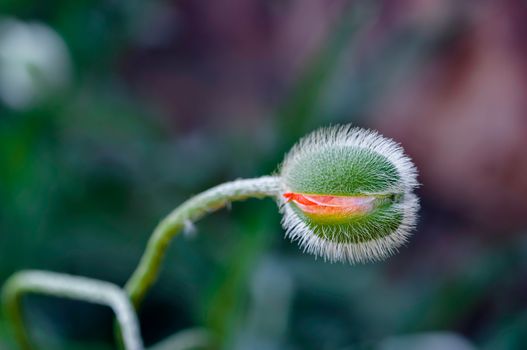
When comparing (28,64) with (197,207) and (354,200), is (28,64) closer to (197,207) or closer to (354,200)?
(197,207)

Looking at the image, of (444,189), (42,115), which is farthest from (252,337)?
(444,189)

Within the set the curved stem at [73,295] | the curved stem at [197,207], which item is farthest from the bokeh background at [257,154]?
the curved stem at [197,207]

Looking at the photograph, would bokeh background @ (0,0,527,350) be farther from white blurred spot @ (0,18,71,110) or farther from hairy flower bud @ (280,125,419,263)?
hairy flower bud @ (280,125,419,263)

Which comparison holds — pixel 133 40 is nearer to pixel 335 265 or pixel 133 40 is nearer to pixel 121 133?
pixel 121 133

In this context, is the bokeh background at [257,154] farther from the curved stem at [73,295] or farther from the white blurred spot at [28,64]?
the curved stem at [73,295]

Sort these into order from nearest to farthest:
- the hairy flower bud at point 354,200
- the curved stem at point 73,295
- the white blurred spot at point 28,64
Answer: the hairy flower bud at point 354,200
the curved stem at point 73,295
the white blurred spot at point 28,64

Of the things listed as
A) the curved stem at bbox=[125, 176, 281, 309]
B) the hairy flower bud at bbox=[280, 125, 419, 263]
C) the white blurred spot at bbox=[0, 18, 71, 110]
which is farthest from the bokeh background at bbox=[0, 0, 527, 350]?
the hairy flower bud at bbox=[280, 125, 419, 263]

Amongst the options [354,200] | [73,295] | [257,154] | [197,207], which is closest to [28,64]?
[257,154]
